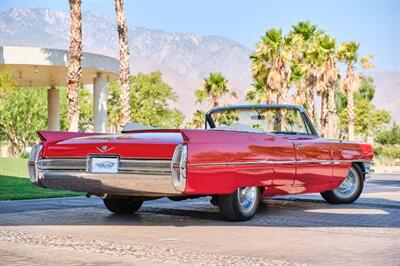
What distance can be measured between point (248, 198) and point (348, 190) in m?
3.18

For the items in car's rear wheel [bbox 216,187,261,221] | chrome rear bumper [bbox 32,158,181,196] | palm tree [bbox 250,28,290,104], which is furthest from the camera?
palm tree [bbox 250,28,290,104]

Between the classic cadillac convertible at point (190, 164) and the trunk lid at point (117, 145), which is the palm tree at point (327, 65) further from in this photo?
the trunk lid at point (117, 145)

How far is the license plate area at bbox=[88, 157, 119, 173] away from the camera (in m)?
7.78

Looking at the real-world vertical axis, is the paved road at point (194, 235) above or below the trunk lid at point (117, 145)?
below

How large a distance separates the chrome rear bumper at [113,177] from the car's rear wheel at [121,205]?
1310 mm

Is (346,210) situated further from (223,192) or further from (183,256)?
(183,256)

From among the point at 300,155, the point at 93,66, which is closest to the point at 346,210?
the point at 300,155

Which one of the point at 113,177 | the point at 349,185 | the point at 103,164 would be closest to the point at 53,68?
the point at 349,185

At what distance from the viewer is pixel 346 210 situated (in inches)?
401

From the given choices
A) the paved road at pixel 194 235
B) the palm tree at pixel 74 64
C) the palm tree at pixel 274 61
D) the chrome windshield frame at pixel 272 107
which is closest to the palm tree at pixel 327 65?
the palm tree at pixel 274 61

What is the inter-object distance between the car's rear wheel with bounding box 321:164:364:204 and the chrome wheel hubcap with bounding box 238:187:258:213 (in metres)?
2.73

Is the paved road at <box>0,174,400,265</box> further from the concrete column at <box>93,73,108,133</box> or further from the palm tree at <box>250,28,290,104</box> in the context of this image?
the palm tree at <box>250,28,290,104</box>

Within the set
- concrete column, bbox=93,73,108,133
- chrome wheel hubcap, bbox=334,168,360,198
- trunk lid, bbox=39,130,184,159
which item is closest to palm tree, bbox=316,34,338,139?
concrete column, bbox=93,73,108,133

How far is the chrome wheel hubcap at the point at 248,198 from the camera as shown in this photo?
860 centimetres
